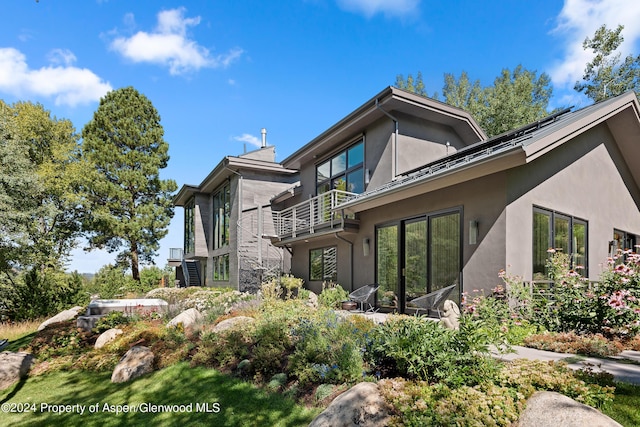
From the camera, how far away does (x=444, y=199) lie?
8.73m

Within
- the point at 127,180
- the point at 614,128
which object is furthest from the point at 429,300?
the point at 127,180

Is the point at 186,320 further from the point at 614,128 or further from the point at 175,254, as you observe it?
the point at 175,254

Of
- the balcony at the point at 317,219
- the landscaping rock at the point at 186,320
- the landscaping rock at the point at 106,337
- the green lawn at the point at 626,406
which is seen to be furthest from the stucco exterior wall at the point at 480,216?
the landscaping rock at the point at 106,337

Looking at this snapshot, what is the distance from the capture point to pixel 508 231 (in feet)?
24.0

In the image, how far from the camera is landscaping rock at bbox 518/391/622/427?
2918mm

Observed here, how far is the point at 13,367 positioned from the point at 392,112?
1116cm

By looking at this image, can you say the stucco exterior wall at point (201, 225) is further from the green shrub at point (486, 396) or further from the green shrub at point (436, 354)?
the green shrub at point (486, 396)

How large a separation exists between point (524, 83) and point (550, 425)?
2819 centimetres

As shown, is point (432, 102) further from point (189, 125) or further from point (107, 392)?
point (107, 392)

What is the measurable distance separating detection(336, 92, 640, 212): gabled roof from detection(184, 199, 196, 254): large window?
15.5m

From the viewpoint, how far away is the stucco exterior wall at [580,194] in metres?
7.53

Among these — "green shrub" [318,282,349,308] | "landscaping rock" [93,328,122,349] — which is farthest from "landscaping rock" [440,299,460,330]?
"landscaping rock" [93,328,122,349]

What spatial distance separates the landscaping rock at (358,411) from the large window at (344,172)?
32.7 ft

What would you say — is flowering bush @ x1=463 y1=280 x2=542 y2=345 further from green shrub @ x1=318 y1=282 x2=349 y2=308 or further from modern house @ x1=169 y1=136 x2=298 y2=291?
→ modern house @ x1=169 y1=136 x2=298 y2=291
